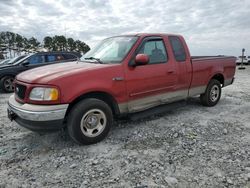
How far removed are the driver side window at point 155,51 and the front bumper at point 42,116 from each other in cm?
191

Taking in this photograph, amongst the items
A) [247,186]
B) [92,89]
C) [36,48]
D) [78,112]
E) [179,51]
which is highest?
[36,48]

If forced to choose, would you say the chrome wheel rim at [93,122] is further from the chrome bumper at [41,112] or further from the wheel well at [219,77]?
the wheel well at [219,77]

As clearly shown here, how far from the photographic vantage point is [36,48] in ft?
167

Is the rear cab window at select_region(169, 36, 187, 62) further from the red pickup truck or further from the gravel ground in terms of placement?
the gravel ground

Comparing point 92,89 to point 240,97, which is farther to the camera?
point 240,97

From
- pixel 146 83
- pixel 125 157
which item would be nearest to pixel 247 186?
pixel 125 157

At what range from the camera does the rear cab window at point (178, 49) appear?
461cm

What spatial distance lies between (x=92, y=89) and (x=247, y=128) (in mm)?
3199

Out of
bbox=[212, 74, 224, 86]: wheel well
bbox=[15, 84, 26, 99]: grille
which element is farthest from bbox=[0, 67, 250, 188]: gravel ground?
bbox=[212, 74, 224, 86]: wheel well

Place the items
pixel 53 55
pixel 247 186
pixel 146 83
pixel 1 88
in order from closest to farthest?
pixel 247 186 → pixel 146 83 → pixel 1 88 → pixel 53 55

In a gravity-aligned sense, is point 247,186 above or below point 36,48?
below

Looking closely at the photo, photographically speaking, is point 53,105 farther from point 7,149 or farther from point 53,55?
point 53,55

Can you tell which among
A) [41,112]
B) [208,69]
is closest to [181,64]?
[208,69]

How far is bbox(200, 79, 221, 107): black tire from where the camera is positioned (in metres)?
5.54
